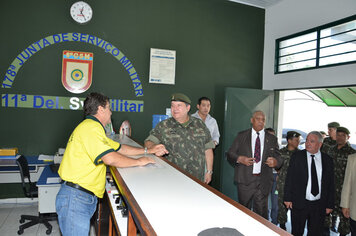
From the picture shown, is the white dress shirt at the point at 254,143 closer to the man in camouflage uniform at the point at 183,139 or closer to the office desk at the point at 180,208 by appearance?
the man in camouflage uniform at the point at 183,139

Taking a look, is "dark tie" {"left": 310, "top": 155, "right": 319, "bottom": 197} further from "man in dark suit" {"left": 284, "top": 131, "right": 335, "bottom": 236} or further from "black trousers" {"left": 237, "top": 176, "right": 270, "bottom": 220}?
"black trousers" {"left": 237, "top": 176, "right": 270, "bottom": 220}

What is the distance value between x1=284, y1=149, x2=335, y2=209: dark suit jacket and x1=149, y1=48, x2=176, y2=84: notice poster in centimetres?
282

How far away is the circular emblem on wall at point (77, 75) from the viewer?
14.6ft

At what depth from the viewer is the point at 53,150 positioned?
4.45 meters

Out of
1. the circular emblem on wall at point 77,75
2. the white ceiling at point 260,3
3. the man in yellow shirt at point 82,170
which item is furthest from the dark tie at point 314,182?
the white ceiling at point 260,3

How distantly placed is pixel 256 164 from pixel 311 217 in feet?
2.63

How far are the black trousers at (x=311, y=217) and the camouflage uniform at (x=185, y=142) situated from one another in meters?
1.21

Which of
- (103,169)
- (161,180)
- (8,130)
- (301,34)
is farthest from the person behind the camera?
(301,34)

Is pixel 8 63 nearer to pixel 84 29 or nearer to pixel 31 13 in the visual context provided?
pixel 31 13

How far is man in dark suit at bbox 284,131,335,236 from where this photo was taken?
2.83 metres

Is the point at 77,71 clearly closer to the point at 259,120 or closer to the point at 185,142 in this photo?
the point at 185,142

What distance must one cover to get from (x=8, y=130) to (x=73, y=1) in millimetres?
2400

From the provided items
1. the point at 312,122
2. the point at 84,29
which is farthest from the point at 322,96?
the point at 84,29

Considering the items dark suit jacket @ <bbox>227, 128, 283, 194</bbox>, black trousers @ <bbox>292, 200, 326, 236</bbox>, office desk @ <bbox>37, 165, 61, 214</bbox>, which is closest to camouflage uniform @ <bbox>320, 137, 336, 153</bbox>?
dark suit jacket @ <bbox>227, 128, 283, 194</bbox>
